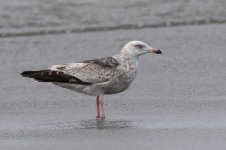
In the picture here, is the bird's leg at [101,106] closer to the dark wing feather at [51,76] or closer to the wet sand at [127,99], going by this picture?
the wet sand at [127,99]

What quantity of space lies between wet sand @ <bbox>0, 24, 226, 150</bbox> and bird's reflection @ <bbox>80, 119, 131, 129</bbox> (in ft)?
0.03

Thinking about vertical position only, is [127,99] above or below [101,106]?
above

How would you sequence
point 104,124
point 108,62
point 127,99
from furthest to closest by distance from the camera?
1. point 127,99
2. point 108,62
3. point 104,124

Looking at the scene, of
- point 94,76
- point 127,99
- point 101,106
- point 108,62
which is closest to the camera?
point 101,106

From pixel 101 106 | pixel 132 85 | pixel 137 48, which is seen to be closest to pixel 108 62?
pixel 137 48

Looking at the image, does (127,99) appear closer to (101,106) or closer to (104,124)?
(101,106)

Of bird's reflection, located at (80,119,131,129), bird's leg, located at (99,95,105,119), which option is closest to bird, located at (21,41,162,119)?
bird's leg, located at (99,95,105,119)

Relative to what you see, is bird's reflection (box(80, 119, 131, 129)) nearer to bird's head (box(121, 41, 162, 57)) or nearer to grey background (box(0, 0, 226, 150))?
grey background (box(0, 0, 226, 150))

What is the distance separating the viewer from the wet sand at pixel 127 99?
812cm

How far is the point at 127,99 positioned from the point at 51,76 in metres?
1.26

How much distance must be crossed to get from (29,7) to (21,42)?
295cm

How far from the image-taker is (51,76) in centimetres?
936

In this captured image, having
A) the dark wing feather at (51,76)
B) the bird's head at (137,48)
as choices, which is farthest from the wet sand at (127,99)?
the bird's head at (137,48)

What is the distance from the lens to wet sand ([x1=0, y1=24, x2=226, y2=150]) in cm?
812
